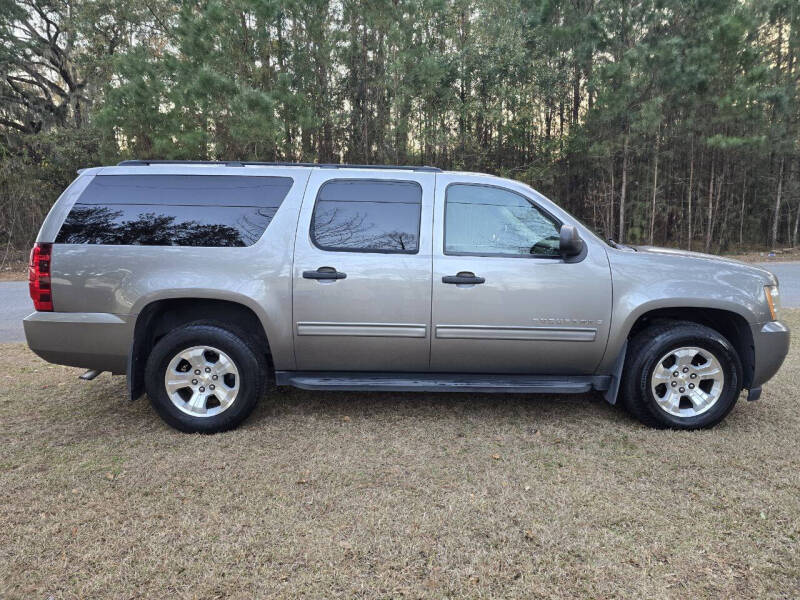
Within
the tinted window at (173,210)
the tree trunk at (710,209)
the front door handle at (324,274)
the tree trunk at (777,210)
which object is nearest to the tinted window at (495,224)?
the front door handle at (324,274)

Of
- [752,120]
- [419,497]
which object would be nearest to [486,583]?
[419,497]

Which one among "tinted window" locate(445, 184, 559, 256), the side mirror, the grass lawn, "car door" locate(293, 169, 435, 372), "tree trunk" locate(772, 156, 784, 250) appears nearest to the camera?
the grass lawn

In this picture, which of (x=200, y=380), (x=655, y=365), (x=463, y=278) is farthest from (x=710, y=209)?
(x=200, y=380)

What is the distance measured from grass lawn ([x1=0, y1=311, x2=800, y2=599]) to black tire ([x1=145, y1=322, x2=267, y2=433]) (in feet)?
0.40

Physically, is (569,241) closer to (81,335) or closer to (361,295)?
A: (361,295)

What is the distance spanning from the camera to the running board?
3615 mm

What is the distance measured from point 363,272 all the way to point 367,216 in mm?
433

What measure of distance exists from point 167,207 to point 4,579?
2.34 m

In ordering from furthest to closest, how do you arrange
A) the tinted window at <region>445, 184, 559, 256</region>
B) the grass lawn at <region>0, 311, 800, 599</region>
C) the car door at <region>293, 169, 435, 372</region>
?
the tinted window at <region>445, 184, 559, 256</region>
the car door at <region>293, 169, 435, 372</region>
the grass lawn at <region>0, 311, 800, 599</region>

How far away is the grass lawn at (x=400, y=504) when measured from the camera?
216cm

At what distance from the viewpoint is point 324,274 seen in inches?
139

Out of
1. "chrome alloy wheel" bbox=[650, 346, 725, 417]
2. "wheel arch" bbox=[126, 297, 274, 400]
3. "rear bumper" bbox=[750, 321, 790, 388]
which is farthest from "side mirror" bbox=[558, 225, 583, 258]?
"wheel arch" bbox=[126, 297, 274, 400]

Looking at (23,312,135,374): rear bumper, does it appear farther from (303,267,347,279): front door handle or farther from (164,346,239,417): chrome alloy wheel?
(303,267,347,279): front door handle

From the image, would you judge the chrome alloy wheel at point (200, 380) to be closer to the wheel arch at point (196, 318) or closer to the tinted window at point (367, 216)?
the wheel arch at point (196, 318)
